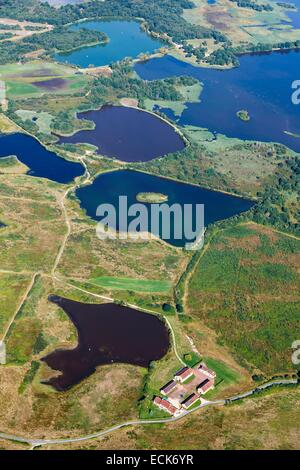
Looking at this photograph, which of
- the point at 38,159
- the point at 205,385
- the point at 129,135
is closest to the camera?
the point at 205,385

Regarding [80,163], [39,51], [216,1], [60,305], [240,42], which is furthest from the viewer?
[216,1]

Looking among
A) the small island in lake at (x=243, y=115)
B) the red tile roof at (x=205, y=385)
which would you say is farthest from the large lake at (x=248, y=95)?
the red tile roof at (x=205, y=385)

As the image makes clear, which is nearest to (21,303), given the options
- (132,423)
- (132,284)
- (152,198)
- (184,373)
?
(132,284)

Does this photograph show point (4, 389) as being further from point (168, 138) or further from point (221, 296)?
point (168, 138)

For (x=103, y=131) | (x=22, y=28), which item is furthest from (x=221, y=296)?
(x=22, y=28)

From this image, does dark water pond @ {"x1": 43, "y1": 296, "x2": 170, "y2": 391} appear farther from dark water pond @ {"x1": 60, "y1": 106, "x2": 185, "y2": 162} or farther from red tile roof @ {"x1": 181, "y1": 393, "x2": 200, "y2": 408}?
dark water pond @ {"x1": 60, "y1": 106, "x2": 185, "y2": 162}

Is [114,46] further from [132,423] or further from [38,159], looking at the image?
[132,423]
